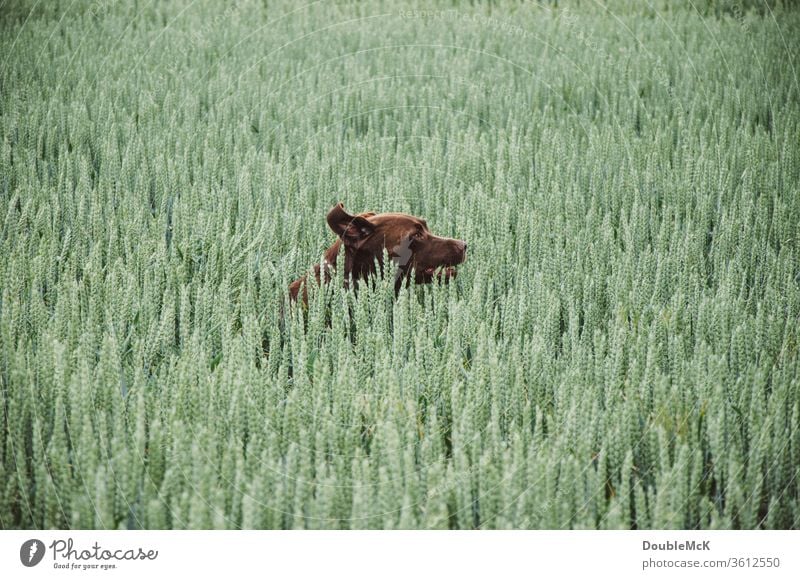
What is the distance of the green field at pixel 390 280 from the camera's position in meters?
1.95

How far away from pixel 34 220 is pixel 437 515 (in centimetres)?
209

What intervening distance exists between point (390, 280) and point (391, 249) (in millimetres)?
123

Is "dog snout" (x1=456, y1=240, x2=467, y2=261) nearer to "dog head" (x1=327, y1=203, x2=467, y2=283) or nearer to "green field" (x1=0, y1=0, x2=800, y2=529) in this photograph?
"dog head" (x1=327, y1=203, x2=467, y2=283)

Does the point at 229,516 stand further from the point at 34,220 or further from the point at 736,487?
the point at 34,220

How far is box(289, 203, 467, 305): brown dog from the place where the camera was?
278cm

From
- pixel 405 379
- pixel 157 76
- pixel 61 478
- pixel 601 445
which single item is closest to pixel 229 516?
pixel 61 478

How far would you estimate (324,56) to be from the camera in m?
5.16

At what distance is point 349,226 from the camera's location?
2.71m
